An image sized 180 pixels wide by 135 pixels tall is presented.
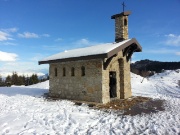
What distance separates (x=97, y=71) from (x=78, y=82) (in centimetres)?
193

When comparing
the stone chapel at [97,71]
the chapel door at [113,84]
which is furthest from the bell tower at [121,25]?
the chapel door at [113,84]

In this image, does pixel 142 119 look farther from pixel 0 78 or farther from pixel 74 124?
pixel 0 78

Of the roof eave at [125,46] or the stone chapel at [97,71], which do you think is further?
the stone chapel at [97,71]

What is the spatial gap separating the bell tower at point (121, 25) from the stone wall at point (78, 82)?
3705 mm

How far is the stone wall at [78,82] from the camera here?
1221 centimetres

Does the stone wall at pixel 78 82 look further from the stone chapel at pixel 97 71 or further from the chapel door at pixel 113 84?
the chapel door at pixel 113 84

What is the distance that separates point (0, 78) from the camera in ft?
229

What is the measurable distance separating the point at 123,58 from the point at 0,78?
2583 inches

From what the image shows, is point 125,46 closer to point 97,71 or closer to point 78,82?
point 97,71

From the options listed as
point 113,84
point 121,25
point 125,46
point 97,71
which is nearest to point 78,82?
point 97,71

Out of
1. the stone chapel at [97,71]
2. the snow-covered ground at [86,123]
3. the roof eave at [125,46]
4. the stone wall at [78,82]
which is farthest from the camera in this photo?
the stone wall at [78,82]

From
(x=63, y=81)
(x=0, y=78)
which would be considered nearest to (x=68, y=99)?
(x=63, y=81)

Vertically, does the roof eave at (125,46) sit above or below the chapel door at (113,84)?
above

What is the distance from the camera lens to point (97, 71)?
1218cm
